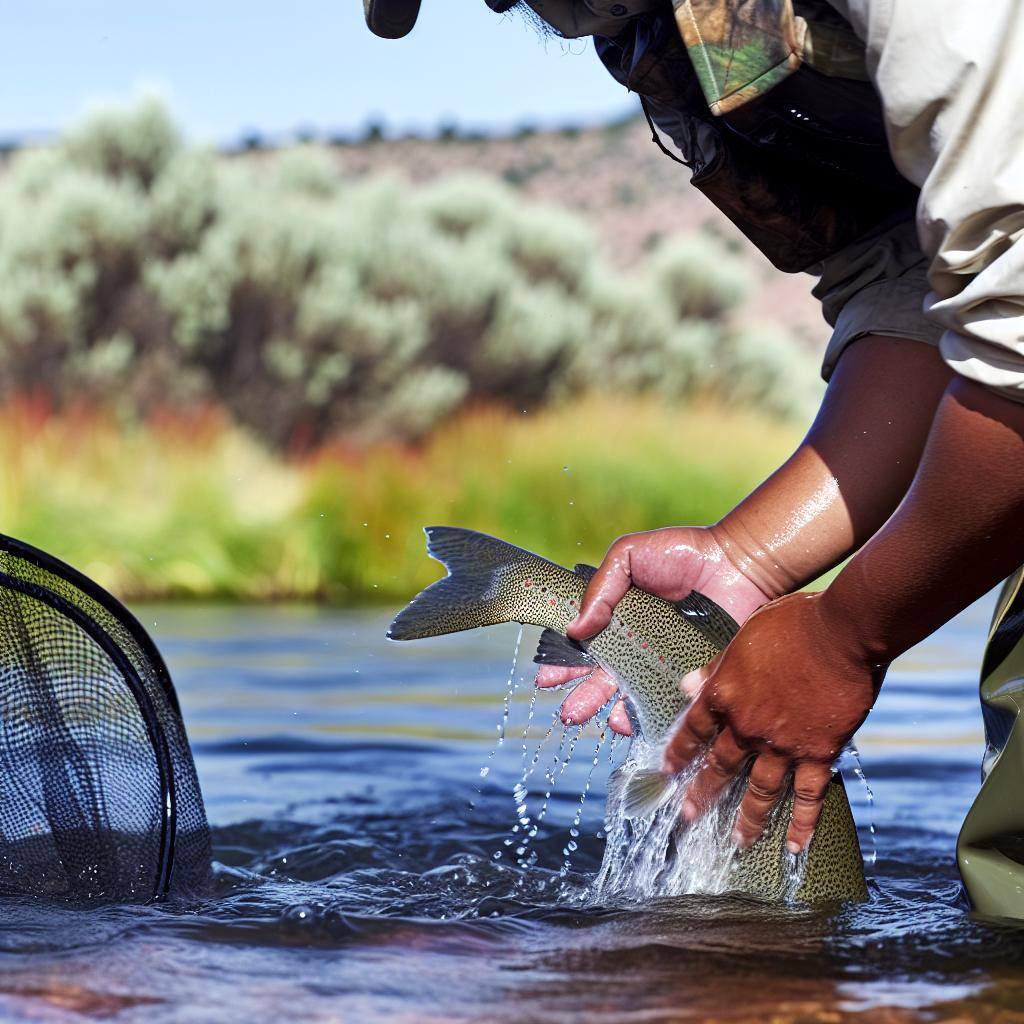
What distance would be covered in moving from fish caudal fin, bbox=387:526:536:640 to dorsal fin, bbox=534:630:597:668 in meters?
0.07

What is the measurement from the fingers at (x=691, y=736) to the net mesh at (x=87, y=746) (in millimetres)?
911

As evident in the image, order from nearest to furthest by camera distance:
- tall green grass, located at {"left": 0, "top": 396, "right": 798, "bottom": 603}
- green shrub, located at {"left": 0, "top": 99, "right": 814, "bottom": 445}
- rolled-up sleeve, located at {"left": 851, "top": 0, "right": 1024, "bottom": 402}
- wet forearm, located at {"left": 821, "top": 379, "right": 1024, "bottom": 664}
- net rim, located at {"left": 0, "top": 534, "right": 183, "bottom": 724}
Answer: rolled-up sleeve, located at {"left": 851, "top": 0, "right": 1024, "bottom": 402} → wet forearm, located at {"left": 821, "top": 379, "right": 1024, "bottom": 664} → net rim, located at {"left": 0, "top": 534, "right": 183, "bottom": 724} → tall green grass, located at {"left": 0, "top": 396, "right": 798, "bottom": 603} → green shrub, located at {"left": 0, "top": 99, "right": 814, "bottom": 445}

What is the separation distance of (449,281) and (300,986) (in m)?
18.5

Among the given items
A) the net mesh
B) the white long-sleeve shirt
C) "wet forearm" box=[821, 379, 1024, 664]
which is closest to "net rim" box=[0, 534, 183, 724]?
the net mesh

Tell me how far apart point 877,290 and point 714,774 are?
2.87 feet

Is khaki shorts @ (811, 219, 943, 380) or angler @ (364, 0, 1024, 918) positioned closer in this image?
angler @ (364, 0, 1024, 918)

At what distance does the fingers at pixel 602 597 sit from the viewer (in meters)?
2.40

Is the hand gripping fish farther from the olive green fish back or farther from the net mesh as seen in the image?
the olive green fish back

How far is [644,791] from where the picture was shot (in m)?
2.30

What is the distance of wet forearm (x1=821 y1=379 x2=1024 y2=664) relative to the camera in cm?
173

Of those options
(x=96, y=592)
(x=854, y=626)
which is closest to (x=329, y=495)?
(x=96, y=592)

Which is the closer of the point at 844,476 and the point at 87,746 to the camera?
the point at 844,476

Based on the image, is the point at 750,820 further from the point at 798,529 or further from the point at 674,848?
the point at 798,529

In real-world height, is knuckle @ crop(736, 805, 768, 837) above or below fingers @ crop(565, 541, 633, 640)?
below
